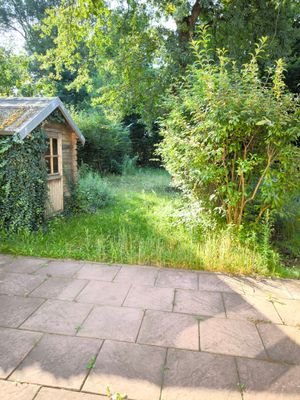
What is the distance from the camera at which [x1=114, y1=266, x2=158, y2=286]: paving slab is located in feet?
11.1

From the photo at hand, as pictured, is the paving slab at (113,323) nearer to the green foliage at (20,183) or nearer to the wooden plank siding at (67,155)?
the green foliage at (20,183)

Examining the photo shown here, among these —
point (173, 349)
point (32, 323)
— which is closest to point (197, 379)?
point (173, 349)

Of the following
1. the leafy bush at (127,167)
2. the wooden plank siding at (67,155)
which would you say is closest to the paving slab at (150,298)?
the wooden plank siding at (67,155)

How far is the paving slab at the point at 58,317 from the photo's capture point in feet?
7.98

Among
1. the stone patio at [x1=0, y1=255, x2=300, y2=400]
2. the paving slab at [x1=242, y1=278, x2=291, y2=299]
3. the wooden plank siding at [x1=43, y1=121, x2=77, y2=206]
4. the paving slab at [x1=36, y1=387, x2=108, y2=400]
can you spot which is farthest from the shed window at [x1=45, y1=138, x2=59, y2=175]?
the paving slab at [x1=36, y1=387, x2=108, y2=400]

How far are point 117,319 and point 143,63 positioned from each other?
9.09m

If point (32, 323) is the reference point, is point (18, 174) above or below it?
above

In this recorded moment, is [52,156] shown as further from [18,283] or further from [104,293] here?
[104,293]

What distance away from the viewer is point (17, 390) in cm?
182

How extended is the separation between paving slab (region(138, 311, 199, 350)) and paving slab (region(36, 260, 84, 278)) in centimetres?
136

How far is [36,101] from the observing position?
5598 millimetres

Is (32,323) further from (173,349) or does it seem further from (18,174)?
(18,174)

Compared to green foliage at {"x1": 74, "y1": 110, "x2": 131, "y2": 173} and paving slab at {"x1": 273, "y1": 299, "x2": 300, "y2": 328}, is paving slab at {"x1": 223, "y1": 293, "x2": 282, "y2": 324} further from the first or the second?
green foliage at {"x1": 74, "y1": 110, "x2": 131, "y2": 173}

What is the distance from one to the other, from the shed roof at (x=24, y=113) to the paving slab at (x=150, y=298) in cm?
320
